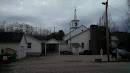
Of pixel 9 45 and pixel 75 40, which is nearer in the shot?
pixel 9 45

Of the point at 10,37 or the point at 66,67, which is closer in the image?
the point at 66,67

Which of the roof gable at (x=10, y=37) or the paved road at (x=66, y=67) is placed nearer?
the paved road at (x=66, y=67)

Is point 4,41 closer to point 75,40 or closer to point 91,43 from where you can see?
point 75,40

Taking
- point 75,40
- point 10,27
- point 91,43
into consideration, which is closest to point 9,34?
point 75,40

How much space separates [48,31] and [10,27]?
24.0m

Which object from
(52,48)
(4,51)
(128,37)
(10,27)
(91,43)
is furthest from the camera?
(10,27)

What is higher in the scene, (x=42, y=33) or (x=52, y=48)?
(x=42, y=33)

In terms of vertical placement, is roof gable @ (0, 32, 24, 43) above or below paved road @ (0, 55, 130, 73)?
above

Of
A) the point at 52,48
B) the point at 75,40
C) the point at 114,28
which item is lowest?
the point at 52,48

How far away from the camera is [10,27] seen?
53.0 metres

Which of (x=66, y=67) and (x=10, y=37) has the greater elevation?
(x=10, y=37)

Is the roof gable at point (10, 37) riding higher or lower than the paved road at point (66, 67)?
higher

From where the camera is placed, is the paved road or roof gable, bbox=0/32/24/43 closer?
A: the paved road

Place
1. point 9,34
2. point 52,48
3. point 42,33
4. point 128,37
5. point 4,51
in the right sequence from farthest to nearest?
point 42,33 < point 52,48 < point 128,37 < point 9,34 < point 4,51
